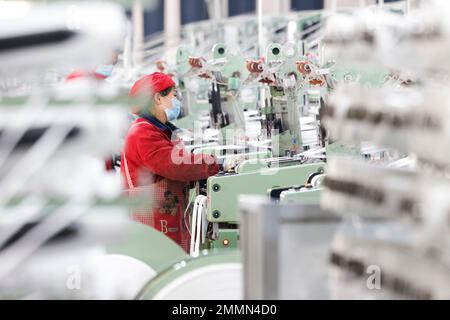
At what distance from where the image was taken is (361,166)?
6.64 ft

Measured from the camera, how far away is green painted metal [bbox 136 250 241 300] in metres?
2.54

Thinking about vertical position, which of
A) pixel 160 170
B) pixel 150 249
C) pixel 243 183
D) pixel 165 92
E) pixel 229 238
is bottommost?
pixel 229 238

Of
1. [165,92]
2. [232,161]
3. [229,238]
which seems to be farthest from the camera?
[232,161]

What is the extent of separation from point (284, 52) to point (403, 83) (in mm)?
1019

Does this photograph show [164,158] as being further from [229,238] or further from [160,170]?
[229,238]

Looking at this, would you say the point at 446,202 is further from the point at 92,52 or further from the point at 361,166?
the point at 92,52

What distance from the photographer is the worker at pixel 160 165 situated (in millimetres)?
5461

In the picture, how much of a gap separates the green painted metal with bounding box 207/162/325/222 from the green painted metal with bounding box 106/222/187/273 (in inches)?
97.5

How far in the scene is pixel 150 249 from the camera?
2951 mm

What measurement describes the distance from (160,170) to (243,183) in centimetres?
47

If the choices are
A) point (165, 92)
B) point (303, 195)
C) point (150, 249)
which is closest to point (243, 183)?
point (165, 92)

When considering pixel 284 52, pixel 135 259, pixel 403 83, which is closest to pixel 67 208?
pixel 135 259

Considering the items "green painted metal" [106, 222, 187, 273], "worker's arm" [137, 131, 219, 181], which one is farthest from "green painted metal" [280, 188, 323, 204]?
"green painted metal" [106, 222, 187, 273]

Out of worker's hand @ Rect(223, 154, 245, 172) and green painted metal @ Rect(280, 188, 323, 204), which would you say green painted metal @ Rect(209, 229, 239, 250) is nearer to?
worker's hand @ Rect(223, 154, 245, 172)
